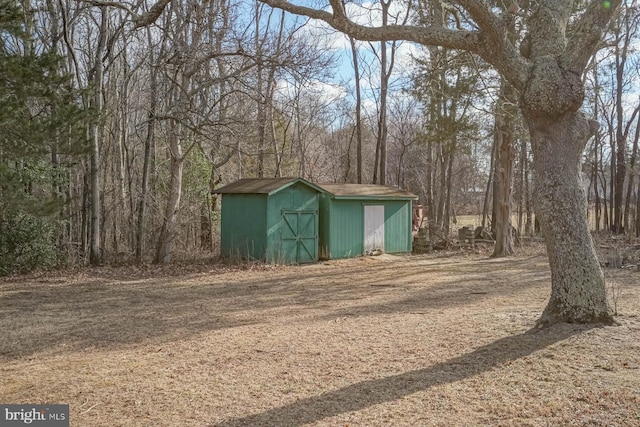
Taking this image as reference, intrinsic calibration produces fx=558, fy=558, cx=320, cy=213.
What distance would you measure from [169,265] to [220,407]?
11.3 metres

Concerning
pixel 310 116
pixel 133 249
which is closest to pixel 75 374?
pixel 133 249

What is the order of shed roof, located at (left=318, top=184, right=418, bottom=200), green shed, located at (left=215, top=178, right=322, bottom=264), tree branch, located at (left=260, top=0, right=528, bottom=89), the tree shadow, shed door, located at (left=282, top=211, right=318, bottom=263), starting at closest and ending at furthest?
the tree shadow
tree branch, located at (left=260, top=0, right=528, bottom=89)
green shed, located at (left=215, top=178, right=322, bottom=264)
shed door, located at (left=282, top=211, right=318, bottom=263)
shed roof, located at (left=318, top=184, right=418, bottom=200)

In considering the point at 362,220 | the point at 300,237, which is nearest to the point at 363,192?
the point at 362,220

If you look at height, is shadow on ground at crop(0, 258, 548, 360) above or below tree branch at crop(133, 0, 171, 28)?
below

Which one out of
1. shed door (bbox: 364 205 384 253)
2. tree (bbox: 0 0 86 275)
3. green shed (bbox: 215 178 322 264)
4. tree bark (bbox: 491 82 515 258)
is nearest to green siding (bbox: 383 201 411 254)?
shed door (bbox: 364 205 384 253)

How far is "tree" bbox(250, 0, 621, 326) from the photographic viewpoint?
6129 millimetres

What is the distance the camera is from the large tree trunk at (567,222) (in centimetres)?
612

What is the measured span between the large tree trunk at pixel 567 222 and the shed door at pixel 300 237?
10292 mm

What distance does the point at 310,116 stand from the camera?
87.3 ft

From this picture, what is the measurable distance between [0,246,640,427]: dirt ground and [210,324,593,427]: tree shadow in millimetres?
18

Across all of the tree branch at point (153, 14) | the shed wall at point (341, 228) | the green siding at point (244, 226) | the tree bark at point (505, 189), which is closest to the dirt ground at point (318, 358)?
the tree branch at point (153, 14)

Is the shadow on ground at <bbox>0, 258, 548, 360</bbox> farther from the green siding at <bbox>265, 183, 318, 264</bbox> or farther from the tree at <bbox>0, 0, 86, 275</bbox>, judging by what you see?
the tree at <bbox>0, 0, 86, 275</bbox>

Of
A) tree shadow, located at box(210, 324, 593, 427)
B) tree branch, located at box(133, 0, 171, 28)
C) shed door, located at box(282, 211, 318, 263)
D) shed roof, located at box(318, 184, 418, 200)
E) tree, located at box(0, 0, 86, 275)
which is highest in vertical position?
tree branch, located at box(133, 0, 171, 28)

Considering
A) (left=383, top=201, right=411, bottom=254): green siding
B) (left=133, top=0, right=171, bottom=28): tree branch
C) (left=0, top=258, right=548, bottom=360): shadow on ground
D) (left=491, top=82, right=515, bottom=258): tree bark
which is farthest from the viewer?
(left=383, top=201, right=411, bottom=254): green siding
